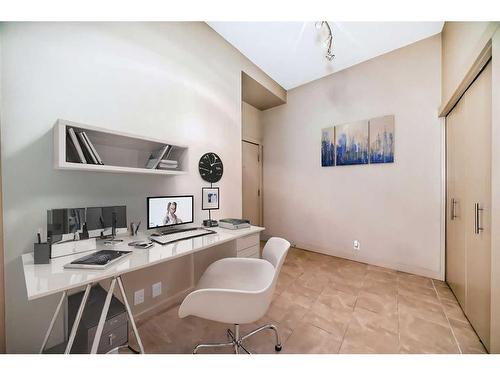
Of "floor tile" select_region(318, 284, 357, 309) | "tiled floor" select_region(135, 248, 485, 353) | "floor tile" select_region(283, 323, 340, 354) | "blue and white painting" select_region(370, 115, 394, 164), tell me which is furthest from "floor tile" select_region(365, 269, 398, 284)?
"blue and white painting" select_region(370, 115, 394, 164)

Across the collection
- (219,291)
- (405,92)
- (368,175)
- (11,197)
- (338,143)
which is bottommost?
(219,291)

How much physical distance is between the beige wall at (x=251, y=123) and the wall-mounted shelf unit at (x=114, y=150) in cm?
212

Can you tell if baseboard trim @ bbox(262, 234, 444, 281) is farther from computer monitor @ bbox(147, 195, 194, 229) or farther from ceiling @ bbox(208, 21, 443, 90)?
ceiling @ bbox(208, 21, 443, 90)

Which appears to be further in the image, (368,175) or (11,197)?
(368,175)

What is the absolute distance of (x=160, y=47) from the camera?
1.85 m

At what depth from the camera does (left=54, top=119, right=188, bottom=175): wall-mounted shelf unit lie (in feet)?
3.80

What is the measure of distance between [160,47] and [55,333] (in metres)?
2.46

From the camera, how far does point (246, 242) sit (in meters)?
1.90

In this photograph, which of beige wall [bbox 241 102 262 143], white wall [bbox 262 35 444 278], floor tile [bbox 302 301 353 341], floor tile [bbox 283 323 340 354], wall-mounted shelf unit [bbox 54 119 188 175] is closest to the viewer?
wall-mounted shelf unit [bbox 54 119 188 175]

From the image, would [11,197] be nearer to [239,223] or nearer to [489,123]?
[239,223]

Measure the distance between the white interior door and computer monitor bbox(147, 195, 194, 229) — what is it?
1.94 m

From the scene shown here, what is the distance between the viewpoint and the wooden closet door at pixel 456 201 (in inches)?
72.0

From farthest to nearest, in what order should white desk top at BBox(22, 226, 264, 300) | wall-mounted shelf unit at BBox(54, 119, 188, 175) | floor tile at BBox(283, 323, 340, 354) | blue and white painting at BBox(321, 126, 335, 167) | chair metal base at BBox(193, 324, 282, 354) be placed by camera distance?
1. blue and white painting at BBox(321, 126, 335, 167)
2. floor tile at BBox(283, 323, 340, 354)
3. chair metal base at BBox(193, 324, 282, 354)
4. wall-mounted shelf unit at BBox(54, 119, 188, 175)
5. white desk top at BBox(22, 226, 264, 300)

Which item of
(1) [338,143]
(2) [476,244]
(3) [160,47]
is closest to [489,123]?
(2) [476,244]
